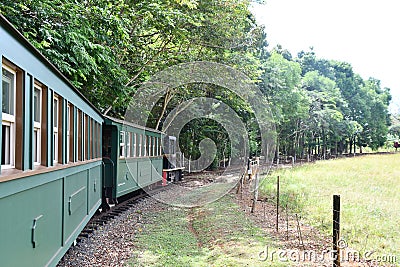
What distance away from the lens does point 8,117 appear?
285 centimetres

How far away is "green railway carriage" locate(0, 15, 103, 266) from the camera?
2.76 metres

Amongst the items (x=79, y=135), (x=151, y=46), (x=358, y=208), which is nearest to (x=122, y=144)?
(x=79, y=135)

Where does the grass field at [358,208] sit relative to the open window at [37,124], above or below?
below

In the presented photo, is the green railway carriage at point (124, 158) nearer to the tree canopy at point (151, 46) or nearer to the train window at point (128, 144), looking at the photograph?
the train window at point (128, 144)

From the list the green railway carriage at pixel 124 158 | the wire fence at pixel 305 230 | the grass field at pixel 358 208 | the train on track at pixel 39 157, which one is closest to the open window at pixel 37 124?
the train on track at pixel 39 157

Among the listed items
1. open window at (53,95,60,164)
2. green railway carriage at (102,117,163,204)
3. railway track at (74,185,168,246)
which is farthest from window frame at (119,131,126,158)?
open window at (53,95,60,164)

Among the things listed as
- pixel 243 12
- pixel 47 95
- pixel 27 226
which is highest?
pixel 243 12

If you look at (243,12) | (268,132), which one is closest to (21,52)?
(243,12)

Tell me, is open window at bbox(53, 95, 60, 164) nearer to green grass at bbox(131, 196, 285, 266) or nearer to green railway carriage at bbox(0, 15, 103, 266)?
green railway carriage at bbox(0, 15, 103, 266)

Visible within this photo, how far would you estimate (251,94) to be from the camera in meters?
22.7

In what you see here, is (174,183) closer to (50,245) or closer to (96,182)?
(96,182)

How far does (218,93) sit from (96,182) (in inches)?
528

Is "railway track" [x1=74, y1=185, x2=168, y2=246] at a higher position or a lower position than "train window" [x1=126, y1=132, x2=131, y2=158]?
lower

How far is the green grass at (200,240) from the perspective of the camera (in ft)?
21.3
